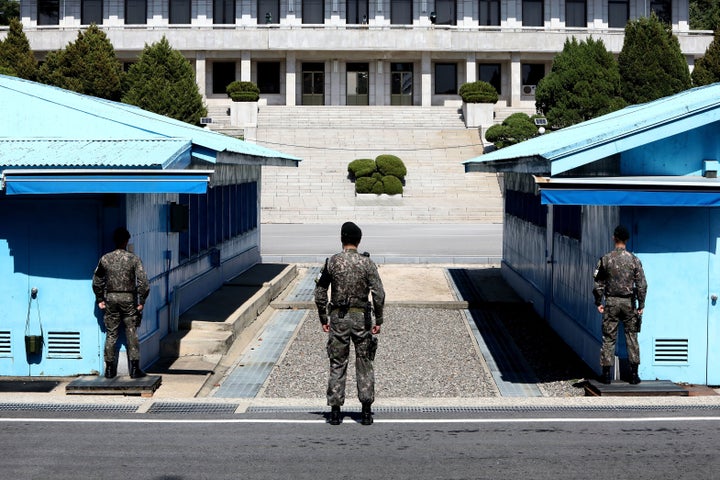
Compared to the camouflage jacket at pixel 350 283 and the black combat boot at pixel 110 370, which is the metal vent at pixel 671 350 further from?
the black combat boot at pixel 110 370

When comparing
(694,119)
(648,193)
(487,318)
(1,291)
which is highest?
(694,119)

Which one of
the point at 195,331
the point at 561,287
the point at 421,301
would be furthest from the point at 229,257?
the point at 561,287

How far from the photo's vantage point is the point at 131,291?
36.0 ft

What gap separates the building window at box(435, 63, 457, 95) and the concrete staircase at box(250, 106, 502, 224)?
20.3 ft

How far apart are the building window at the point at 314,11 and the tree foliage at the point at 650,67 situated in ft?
82.3

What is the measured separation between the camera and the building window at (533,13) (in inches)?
2591

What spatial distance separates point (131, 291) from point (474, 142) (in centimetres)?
4458

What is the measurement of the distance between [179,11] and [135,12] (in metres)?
3.16

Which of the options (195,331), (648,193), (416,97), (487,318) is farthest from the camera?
(416,97)

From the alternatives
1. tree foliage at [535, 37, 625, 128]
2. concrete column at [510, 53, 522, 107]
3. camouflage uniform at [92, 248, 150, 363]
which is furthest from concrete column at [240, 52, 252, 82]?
camouflage uniform at [92, 248, 150, 363]

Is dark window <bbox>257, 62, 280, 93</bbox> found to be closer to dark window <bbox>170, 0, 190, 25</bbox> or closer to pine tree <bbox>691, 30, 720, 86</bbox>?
dark window <bbox>170, 0, 190, 25</bbox>

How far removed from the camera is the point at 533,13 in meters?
66.0

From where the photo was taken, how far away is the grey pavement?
1007 cm

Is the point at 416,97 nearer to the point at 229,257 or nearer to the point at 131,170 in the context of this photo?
the point at 229,257
